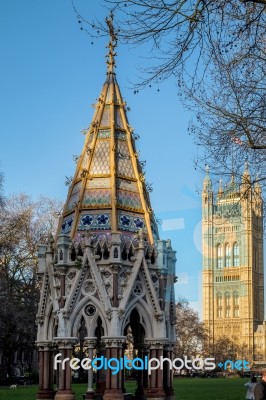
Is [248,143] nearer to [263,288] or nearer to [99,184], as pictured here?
[99,184]

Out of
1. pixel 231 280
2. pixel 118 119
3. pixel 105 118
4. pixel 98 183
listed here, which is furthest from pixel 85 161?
pixel 231 280

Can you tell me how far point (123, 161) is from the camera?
64.9ft

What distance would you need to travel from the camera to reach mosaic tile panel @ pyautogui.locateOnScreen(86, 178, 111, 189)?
19.3 m

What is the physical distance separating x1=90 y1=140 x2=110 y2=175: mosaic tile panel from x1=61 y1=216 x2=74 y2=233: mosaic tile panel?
137 centimetres

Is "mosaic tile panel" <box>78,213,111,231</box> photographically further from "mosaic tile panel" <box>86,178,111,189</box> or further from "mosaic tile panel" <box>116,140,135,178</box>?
"mosaic tile panel" <box>116,140,135,178</box>

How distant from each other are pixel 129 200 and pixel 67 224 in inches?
71.5

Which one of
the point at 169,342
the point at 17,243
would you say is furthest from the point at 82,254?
the point at 17,243

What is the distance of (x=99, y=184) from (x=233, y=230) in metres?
139

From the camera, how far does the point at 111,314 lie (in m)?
17.7

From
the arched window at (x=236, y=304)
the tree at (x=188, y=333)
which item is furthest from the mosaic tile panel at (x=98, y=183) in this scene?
the arched window at (x=236, y=304)

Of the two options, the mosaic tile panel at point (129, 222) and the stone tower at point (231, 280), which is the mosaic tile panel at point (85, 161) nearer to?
the mosaic tile panel at point (129, 222)

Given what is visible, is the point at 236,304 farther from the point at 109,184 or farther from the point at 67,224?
the point at 109,184

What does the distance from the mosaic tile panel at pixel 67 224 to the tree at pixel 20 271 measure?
2089cm

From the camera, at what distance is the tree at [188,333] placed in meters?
91.0
